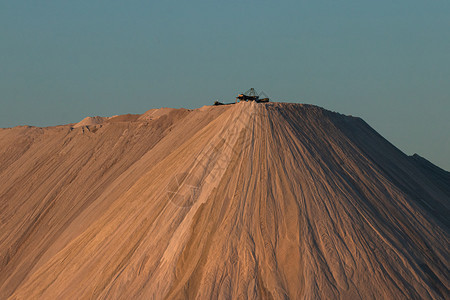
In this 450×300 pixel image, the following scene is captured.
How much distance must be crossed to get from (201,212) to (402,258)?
10.3 metres

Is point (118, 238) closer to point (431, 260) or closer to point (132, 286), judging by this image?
point (132, 286)

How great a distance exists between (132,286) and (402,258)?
13.1 metres

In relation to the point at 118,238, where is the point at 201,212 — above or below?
above

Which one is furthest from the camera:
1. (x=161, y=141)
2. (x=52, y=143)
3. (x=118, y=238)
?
(x=52, y=143)

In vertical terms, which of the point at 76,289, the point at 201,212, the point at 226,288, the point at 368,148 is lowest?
the point at 76,289

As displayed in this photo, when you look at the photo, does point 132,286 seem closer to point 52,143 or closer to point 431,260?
point 431,260

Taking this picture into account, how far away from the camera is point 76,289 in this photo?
32969 mm

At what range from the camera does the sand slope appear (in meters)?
29.8

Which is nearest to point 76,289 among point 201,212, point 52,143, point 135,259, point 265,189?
point 135,259

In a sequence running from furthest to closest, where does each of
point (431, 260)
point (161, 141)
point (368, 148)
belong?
point (161, 141) → point (368, 148) → point (431, 260)

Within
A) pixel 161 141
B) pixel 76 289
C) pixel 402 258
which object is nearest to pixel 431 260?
pixel 402 258

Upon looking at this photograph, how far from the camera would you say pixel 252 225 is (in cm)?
3192

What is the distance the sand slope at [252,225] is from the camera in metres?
29.8

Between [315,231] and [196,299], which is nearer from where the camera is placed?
[196,299]
